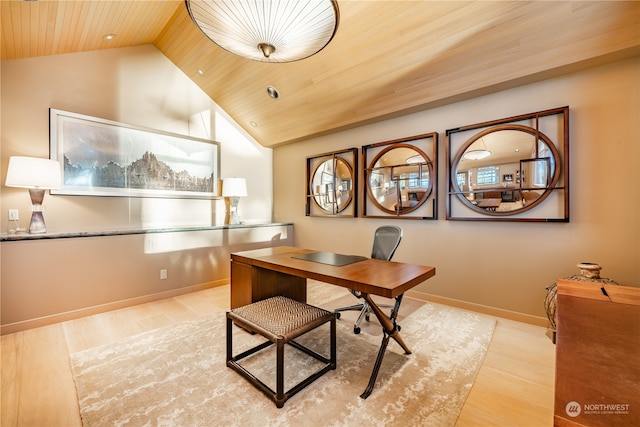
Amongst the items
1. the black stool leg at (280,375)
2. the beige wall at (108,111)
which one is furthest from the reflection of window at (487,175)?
the beige wall at (108,111)

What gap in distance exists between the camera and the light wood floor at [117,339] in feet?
4.97

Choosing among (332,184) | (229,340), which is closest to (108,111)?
(332,184)

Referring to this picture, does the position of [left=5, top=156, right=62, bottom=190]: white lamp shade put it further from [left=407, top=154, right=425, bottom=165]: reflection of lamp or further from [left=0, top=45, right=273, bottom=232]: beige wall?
[left=407, top=154, right=425, bottom=165]: reflection of lamp

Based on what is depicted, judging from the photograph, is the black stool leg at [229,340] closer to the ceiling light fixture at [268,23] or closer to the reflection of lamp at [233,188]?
the ceiling light fixture at [268,23]

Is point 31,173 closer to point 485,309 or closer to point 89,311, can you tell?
point 89,311

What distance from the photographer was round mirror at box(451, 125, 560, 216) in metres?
2.59

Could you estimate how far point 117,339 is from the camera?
2.38 m

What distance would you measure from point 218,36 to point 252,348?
236 centimetres

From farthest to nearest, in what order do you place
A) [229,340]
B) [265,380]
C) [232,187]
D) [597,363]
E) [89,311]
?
[232,187]
[89,311]
[229,340]
[265,380]
[597,363]

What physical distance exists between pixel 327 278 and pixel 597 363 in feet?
4.16

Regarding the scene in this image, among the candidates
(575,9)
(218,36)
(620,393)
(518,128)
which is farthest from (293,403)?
(575,9)

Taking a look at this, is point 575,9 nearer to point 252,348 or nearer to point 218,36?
point 218,36

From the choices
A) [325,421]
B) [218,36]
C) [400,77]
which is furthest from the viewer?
[400,77]

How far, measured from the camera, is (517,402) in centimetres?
163
